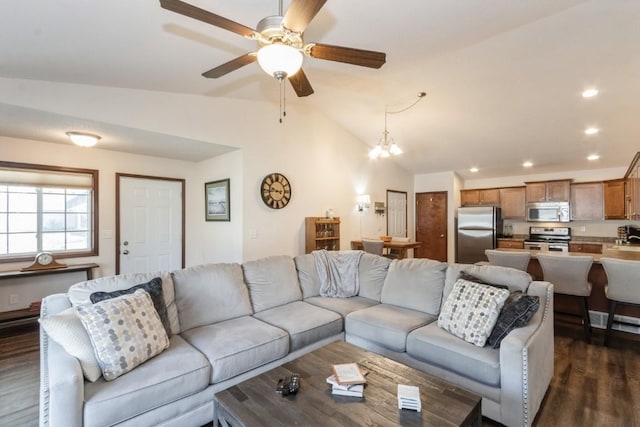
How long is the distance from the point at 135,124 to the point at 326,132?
10.1ft

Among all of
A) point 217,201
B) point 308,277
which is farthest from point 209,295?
point 217,201

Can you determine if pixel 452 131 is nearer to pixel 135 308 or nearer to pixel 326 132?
pixel 326 132

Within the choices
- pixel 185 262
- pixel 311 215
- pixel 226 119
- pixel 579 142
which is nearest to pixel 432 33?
pixel 226 119

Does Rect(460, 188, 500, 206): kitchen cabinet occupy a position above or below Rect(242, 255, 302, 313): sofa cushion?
above

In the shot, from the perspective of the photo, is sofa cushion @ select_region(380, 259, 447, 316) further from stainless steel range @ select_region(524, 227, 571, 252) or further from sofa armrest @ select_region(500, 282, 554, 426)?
stainless steel range @ select_region(524, 227, 571, 252)

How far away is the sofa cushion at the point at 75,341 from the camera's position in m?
1.70

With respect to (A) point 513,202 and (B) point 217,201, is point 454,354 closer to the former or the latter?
(B) point 217,201

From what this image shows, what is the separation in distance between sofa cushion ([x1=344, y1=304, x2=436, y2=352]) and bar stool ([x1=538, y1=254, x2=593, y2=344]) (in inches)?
69.3

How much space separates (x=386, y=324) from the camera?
2574mm

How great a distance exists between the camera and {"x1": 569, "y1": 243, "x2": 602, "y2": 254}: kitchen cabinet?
5.40 meters

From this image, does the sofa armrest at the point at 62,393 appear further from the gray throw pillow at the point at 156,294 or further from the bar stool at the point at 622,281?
the bar stool at the point at 622,281

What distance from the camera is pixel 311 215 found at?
5250mm

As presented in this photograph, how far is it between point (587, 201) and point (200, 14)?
7000 mm

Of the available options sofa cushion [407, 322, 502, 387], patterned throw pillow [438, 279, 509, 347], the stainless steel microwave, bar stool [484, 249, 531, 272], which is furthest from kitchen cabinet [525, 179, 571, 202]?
sofa cushion [407, 322, 502, 387]
